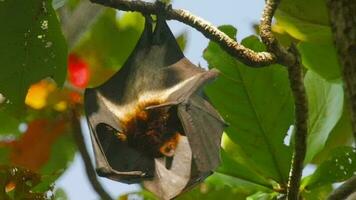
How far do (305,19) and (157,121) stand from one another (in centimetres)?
46

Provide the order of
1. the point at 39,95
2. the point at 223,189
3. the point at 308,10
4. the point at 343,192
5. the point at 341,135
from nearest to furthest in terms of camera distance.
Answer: the point at 343,192, the point at 308,10, the point at 223,189, the point at 341,135, the point at 39,95

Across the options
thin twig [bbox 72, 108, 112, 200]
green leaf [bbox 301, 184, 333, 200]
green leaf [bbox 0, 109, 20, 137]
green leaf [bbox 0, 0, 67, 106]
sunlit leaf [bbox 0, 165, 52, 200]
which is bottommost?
green leaf [bbox 0, 109, 20, 137]

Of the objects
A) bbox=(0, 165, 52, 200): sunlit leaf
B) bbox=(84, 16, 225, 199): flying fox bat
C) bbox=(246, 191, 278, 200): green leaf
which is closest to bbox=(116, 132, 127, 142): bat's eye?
bbox=(84, 16, 225, 199): flying fox bat

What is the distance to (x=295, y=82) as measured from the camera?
A: 1.79 metres

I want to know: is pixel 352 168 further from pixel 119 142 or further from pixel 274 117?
pixel 119 142

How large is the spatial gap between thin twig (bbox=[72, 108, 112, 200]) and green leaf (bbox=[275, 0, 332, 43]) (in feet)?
2.86

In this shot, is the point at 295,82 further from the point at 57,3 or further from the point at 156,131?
the point at 57,3

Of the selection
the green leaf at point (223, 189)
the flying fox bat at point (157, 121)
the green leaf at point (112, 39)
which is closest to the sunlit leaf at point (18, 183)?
the flying fox bat at point (157, 121)

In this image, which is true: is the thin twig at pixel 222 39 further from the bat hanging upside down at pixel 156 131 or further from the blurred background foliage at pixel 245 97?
the bat hanging upside down at pixel 156 131

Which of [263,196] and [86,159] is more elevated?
[263,196]

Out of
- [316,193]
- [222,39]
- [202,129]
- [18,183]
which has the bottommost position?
[316,193]

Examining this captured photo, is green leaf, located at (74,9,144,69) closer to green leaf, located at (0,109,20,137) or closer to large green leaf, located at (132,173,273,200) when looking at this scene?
green leaf, located at (0,109,20,137)

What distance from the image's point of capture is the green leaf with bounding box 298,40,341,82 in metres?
2.17

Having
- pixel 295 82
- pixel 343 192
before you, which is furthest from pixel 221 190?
pixel 295 82
